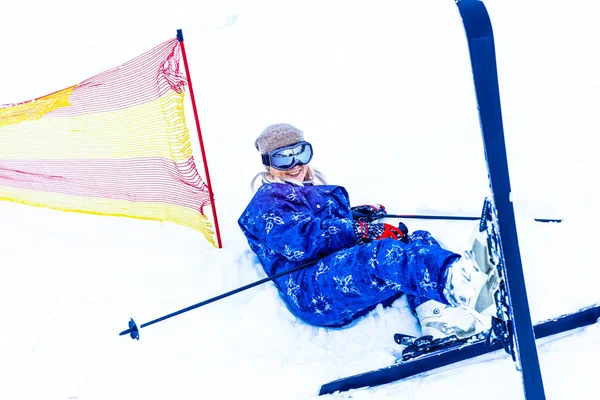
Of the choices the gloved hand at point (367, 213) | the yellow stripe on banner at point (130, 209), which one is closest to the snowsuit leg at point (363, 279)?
the gloved hand at point (367, 213)

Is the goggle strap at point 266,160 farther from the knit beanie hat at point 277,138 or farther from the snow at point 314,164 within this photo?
the snow at point 314,164

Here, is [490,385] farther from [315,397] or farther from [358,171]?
[358,171]

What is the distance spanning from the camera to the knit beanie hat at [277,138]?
3.49 meters

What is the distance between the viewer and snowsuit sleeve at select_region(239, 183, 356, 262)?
9.87 feet

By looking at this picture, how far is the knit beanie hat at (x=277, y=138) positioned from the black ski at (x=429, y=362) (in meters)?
1.48

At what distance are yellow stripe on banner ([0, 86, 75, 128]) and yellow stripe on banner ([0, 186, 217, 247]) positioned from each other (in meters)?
0.56

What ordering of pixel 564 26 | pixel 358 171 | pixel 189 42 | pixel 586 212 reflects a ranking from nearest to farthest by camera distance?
pixel 586 212, pixel 358 171, pixel 564 26, pixel 189 42

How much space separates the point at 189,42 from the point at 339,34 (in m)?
2.08

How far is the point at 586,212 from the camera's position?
3727 mm

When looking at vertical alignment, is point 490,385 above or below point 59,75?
below

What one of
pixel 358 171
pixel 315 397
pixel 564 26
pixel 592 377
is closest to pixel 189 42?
pixel 358 171

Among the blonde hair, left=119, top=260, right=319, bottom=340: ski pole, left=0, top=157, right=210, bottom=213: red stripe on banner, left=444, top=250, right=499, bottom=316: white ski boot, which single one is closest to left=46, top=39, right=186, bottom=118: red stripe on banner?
left=0, top=157, right=210, bottom=213: red stripe on banner

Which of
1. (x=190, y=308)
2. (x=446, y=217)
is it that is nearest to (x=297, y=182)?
(x=190, y=308)

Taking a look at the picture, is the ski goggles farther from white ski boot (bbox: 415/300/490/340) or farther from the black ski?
the black ski
